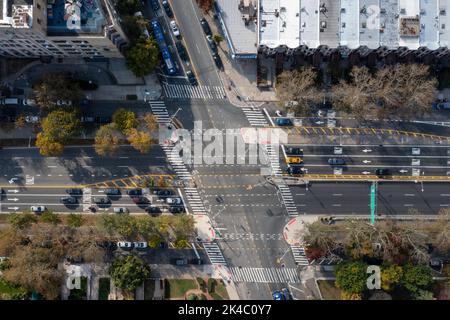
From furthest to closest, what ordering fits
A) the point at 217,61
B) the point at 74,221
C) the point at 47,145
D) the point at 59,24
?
the point at 217,61
the point at 74,221
the point at 47,145
the point at 59,24

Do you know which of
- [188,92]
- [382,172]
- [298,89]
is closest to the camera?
[298,89]

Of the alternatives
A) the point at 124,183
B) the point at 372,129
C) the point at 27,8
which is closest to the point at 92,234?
the point at 124,183

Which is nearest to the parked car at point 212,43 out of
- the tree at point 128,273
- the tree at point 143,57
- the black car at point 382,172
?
the tree at point 143,57

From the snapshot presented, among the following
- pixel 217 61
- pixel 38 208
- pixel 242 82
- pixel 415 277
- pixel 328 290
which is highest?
pixel 217 61

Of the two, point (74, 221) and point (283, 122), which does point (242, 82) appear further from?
point (74, 221)

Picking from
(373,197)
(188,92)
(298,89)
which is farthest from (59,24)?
(373,197)

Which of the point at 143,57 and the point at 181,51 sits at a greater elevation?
the point at 181,51

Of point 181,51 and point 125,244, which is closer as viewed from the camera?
point 125,244
